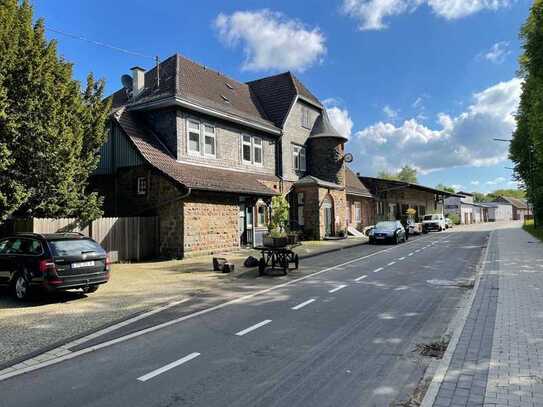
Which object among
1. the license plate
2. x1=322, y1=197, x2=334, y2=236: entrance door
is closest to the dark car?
the license plate

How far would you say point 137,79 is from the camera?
22312 millimetres

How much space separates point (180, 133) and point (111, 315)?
1295 centimetres

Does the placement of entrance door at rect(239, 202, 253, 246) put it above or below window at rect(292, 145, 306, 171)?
below

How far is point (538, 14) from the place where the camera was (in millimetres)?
24375

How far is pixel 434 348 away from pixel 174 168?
48.5ft

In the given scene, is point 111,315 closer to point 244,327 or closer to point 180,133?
point 244,327

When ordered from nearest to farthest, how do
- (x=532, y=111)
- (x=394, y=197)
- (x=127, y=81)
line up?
(x=127, y=81)
(x=532, y=111)
(x=394, y=197)

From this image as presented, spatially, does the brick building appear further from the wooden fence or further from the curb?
the curb

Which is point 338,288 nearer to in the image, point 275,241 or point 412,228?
point 275,241

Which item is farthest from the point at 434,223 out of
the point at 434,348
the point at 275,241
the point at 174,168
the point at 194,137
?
the point at 434,348

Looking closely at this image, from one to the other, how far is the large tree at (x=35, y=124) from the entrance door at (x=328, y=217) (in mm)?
17271

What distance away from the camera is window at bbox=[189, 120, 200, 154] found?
2042 centimetres

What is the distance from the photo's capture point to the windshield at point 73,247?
934 centimetres

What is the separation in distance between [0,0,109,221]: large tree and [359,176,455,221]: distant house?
30942 mm
